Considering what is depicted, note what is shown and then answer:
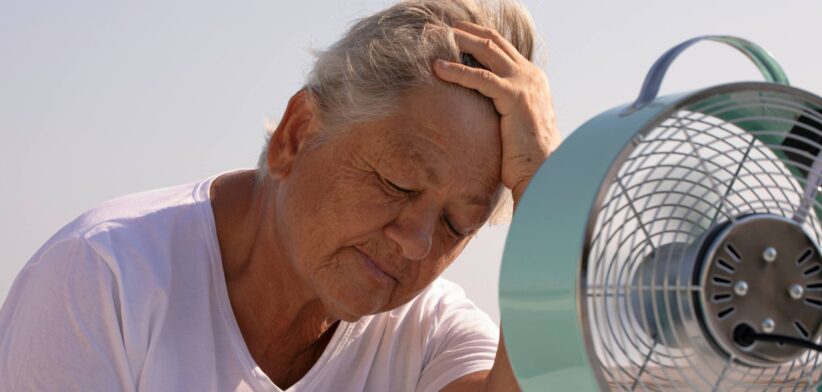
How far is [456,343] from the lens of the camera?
248 centimetres

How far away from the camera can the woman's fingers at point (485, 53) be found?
2.03 meters

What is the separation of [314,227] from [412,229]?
21cm

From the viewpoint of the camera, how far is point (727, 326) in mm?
1242

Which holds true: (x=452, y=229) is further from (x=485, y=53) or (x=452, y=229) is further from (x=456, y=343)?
(x=456, y=343)

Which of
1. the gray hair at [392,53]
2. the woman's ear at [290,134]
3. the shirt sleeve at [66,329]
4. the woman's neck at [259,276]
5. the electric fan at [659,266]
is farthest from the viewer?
the woman's neck at [259,276]

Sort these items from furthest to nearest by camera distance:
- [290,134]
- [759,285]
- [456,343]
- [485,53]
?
A: [456,343] < [290,134] < [485,53] < [759,285]

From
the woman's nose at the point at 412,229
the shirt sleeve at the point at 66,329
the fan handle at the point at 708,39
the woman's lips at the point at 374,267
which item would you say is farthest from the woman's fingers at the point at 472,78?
the shirt sleeve at the point at 66,329

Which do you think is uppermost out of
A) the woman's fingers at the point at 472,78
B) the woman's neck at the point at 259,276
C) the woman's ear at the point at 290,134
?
the woman's fingers at the point at 472,78

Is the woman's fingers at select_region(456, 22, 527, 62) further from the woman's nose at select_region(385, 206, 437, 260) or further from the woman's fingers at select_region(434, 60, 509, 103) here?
the woman's nose at select_region(385, 206, 437, 260)

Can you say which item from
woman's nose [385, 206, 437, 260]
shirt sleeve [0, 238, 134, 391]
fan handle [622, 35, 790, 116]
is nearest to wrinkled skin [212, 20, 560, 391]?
woman's nose [385, 206, 437, 260]

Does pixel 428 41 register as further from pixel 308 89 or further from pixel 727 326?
pixel 727 326

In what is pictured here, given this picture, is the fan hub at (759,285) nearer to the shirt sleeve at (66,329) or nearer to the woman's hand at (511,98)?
the woman's hand at (511,98)

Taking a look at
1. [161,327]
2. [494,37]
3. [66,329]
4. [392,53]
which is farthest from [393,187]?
[66,329]

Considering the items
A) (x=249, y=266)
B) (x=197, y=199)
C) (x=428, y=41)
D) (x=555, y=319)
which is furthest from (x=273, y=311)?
(x=555, y=319)
